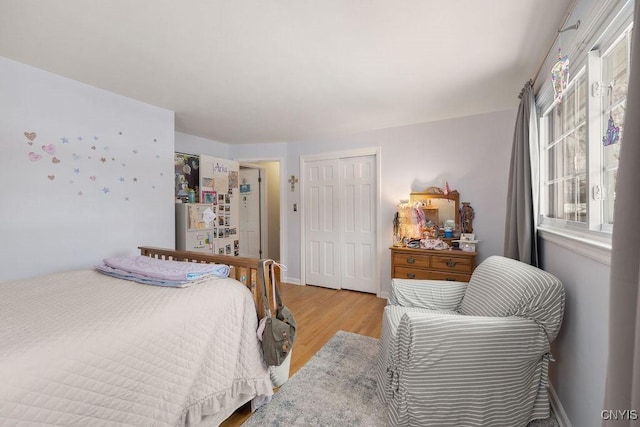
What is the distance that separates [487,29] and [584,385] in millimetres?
1952

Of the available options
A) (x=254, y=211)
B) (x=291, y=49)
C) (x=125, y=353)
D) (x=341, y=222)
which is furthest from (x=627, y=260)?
(x=254, y=211)

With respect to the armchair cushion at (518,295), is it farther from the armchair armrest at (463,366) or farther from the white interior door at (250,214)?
the white interior door at (250,214)

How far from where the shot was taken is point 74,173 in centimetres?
223

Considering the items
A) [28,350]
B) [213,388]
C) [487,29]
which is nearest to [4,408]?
[28,350]

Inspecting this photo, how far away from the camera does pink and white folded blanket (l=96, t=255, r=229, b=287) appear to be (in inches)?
62.6

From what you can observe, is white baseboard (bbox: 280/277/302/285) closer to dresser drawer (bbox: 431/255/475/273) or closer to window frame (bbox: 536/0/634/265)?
dresser drawer (bbox: 431/255/475/273)

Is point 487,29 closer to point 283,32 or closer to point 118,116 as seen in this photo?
point 283,32

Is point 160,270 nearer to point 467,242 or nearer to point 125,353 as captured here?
point 125,353

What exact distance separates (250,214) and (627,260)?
16.9 ft

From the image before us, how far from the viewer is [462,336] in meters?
1.33

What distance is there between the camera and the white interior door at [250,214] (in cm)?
529

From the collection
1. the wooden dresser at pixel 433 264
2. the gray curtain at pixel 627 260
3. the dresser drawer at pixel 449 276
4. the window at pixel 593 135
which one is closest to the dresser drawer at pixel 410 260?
the wooden dresser at pixel 433 264

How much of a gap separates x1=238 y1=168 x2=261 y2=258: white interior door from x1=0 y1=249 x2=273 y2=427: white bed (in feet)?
11.7

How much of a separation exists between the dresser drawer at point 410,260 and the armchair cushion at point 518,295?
1108 mm
